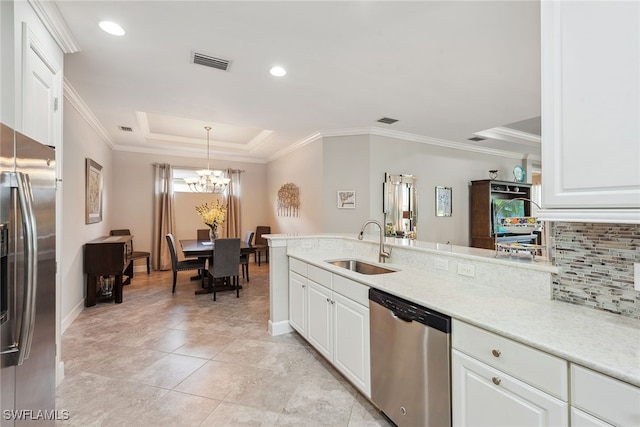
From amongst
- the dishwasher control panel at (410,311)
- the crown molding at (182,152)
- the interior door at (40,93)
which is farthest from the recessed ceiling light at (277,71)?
the crown molding at (182,152)

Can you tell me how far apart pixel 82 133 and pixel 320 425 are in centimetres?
469

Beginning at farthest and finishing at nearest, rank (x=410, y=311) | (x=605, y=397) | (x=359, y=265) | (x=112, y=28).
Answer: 1. (x=359, y=265)
2. (x=112, y=28)
3. (x=410, y=311)
4. (x=605, y=397)

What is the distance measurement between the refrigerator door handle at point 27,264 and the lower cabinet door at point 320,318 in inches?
70.0

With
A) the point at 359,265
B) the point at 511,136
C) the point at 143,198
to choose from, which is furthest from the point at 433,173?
the point at 143,198

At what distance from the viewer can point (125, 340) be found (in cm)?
309

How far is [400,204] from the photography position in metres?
5.27

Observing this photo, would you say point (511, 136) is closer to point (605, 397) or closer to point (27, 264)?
point (605, 397)

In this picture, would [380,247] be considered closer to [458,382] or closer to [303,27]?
[458,382]

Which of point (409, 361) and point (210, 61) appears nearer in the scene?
point (409, 361)

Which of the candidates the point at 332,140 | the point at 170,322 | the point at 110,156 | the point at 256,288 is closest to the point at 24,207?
the point at 170,322

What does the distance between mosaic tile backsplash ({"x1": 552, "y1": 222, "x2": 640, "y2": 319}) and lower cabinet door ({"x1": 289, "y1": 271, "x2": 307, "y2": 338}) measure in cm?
198

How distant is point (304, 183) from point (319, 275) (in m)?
3.44

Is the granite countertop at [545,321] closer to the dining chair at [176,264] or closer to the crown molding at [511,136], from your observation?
the dining chair at [176,264]

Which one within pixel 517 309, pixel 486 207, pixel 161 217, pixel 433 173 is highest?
pixel 433 173
